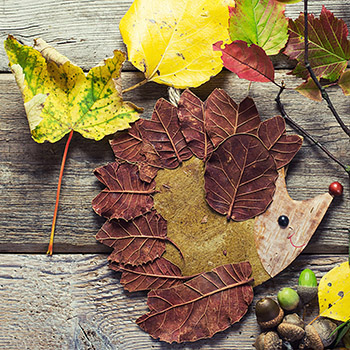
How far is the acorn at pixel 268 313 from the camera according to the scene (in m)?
0.66

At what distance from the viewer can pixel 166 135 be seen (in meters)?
0.70

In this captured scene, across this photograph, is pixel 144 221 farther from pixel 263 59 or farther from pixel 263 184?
pixel 263 59

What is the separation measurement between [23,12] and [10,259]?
0.48m

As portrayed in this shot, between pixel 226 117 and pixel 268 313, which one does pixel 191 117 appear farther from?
pixel 268 313

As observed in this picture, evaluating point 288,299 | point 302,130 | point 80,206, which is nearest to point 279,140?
point 302,130

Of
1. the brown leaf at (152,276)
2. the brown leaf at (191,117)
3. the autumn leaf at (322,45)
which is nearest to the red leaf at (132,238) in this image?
the brown leaf at (152,276)

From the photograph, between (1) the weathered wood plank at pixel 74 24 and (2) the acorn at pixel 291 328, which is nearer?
(2) the acorn at pixel 291 328

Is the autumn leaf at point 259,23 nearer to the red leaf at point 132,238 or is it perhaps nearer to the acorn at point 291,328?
the red leaf at point 132,238

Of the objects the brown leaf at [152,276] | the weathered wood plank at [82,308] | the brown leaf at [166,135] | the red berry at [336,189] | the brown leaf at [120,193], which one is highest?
the brown leaf at [166,135]

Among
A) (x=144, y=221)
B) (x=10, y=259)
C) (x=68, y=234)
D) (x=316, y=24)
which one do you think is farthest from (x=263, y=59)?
(x=10, y=259)

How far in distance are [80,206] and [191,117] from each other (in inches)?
10.3

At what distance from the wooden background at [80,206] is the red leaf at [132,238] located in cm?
4

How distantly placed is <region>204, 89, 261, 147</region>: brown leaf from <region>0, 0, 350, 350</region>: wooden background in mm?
48

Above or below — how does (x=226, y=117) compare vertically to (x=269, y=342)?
above
